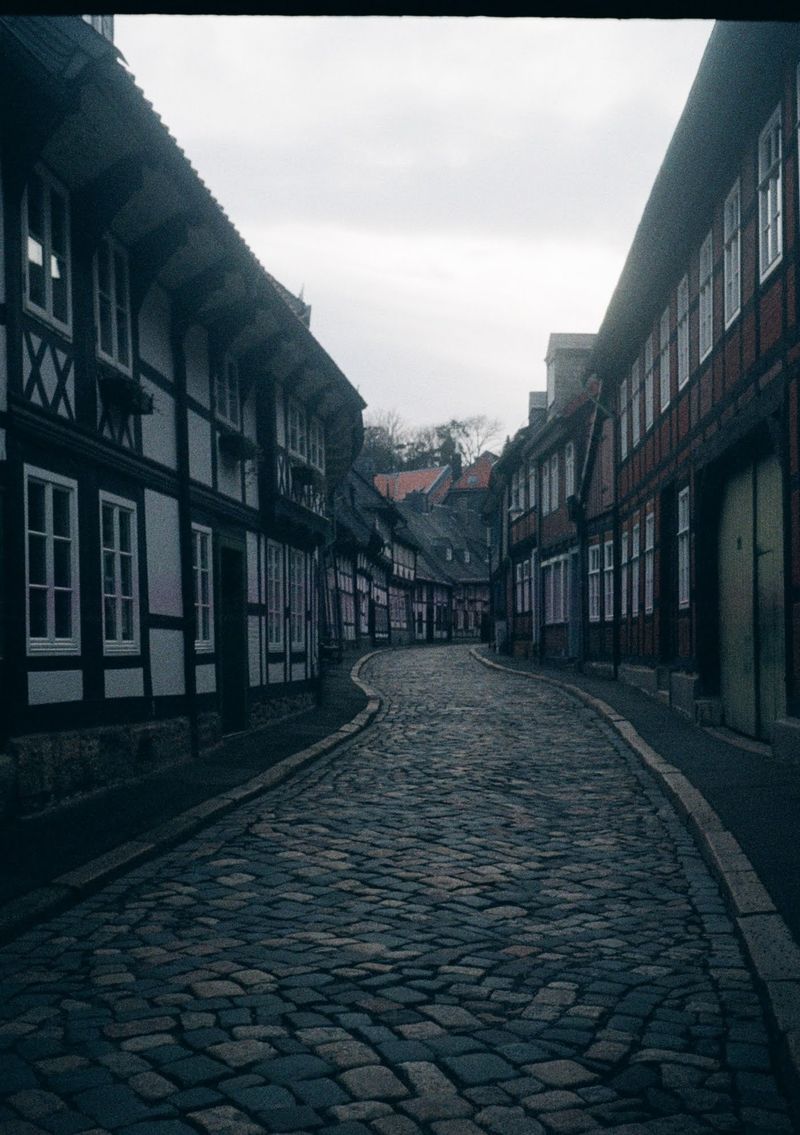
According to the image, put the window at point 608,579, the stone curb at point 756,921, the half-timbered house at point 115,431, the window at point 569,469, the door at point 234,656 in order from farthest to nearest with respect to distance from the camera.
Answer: the window at point 569,469, the window at point 608,579, the door at point 234,656, the half-timbered house at point 115,431, the stone curb at point 756,921

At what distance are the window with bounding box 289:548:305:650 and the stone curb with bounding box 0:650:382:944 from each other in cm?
713

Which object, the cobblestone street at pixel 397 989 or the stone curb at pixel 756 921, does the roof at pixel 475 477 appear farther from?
the cobblestone street at pixel 397 989

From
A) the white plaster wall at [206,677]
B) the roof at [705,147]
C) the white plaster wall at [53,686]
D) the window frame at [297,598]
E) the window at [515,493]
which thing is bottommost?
the white plaster wall at [206,677]

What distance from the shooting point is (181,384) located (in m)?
13.7

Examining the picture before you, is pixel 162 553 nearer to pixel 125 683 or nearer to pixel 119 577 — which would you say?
pixel 119 577

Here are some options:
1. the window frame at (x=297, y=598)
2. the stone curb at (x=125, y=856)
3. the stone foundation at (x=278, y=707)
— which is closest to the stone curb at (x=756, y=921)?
the stone curb at (x=125, y=856)

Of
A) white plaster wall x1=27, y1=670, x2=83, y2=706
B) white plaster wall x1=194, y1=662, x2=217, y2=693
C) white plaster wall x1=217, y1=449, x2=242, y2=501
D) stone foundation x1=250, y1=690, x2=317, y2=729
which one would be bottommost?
stone foundation x1=250, y1=690, x2=317, y2=729

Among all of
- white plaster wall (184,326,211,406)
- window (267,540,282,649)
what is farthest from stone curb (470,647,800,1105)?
window (267,540,282,649)

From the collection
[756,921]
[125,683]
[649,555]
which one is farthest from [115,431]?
[649,555]

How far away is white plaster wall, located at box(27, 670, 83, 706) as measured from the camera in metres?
9.52

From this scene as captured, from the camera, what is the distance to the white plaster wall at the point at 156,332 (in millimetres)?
12664

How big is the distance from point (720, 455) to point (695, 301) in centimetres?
306

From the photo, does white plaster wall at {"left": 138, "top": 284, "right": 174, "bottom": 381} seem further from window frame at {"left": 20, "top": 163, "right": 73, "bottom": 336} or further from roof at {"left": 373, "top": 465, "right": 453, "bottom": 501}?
roof at {"left": 373, "top": 465, "right": 453, "bottom": 501}

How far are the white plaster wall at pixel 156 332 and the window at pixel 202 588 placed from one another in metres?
1.99
